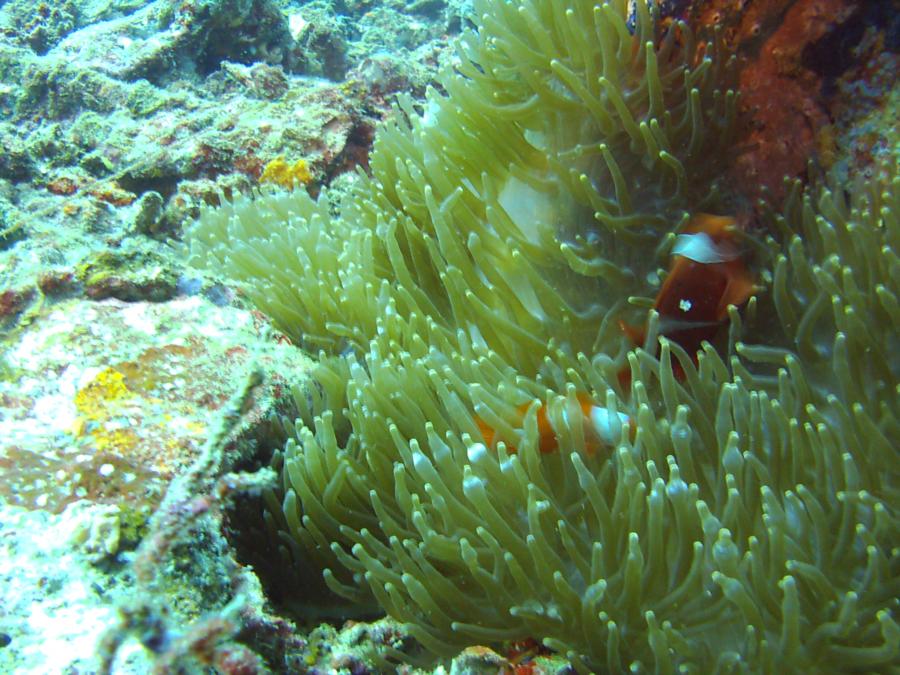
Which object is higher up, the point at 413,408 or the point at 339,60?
the point at 413,408

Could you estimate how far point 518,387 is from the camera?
1940 mm

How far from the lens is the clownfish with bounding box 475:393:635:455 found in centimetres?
174

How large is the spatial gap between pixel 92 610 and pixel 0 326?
1.27 meters

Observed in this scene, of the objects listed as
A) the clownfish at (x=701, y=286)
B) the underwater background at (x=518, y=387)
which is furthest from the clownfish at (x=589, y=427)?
the clownfish at (x=701, y=286)

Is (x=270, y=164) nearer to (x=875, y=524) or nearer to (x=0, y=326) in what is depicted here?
(x=0, y=326)

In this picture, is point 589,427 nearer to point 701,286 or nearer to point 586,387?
point 586,387

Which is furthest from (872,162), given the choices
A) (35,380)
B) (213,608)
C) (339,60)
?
(339,60)

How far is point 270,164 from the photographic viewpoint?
4055mm

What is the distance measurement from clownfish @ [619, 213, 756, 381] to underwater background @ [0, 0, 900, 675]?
0.01 m

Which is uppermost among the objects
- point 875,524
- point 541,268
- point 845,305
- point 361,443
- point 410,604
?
point 845,305

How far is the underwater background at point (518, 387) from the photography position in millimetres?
1453

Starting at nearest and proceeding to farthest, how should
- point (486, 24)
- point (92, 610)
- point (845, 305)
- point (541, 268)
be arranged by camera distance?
point (92, 610) < point (845, 305) < point (541, 268) < point (486, 24)

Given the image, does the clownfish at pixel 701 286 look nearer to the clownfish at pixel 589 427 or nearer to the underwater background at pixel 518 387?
the underwater background at pixel 518 387

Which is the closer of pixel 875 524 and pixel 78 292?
pixel 875 524
